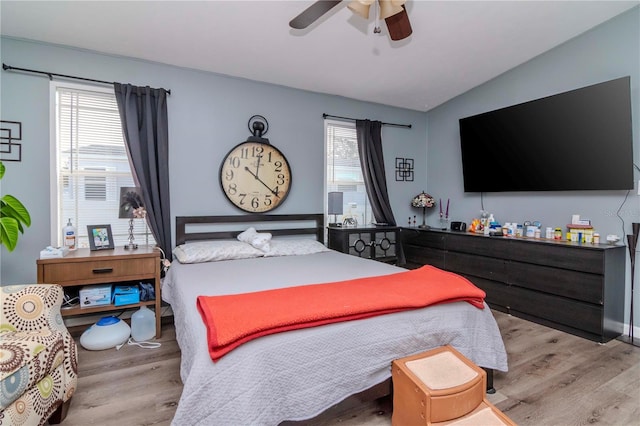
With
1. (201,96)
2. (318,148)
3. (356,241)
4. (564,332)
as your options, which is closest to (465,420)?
(564,332)

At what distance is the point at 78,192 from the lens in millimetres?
2869

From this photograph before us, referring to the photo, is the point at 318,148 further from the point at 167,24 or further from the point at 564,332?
the point at 564,332

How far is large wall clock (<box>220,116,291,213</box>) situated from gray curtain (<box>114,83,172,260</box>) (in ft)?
1.98

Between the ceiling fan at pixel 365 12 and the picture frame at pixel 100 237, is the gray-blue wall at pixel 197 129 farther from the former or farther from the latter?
the ceiling fan at pixel 365 12

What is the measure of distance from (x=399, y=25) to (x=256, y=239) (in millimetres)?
2147

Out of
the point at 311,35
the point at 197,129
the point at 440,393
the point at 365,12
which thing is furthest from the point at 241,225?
the point at 440,393

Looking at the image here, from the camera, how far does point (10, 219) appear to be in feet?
6.88

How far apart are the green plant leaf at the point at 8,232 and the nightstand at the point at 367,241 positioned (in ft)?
9.11

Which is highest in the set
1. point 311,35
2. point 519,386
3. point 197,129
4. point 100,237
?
point 311,35

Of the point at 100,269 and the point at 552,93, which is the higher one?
the point at 552,93

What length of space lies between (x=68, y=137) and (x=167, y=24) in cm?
A: 135

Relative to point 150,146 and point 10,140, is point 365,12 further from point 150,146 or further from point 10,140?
point 10,140

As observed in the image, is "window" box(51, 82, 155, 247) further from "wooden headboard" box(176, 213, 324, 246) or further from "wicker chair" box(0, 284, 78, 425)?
"wicker chair" box(0, 284, 78, 425)

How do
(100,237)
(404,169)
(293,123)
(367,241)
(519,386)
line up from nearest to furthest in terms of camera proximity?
(519,386)
(100,237)
(293,123)
(367,241)
(404,169)
